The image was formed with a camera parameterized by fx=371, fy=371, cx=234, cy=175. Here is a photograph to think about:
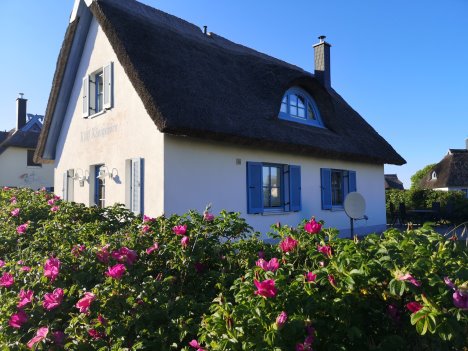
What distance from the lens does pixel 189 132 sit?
23.0 feet

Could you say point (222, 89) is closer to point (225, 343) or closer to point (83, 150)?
point (83, 150)

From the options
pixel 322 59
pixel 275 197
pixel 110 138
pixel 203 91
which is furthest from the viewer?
pixel 322 59

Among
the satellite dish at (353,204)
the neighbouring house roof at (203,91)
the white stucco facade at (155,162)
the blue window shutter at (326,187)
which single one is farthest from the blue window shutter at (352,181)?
the satellite dish at (353,204)

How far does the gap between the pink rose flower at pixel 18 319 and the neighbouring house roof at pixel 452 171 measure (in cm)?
A: 3774

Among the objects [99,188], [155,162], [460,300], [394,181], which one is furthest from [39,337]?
[394,181]

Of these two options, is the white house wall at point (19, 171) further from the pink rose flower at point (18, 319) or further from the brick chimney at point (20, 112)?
the pink rose flower at point (18, 319)

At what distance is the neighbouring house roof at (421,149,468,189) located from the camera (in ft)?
111

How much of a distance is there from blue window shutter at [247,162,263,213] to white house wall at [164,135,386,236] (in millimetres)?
102

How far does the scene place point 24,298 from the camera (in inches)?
85.5

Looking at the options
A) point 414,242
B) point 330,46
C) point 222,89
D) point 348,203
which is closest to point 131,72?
point 222,89

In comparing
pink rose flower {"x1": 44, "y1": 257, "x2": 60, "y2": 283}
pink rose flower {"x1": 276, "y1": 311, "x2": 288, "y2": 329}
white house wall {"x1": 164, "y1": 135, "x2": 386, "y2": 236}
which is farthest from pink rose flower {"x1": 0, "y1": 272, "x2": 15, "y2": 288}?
white house wall {"x1": 164, "y1": 135, "x2": 386, "y2": 236}

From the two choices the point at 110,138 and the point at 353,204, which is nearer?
the point at 353,204

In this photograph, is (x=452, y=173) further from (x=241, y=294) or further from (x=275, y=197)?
(x=241, y=294)

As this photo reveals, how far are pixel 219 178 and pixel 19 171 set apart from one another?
69.7ft
